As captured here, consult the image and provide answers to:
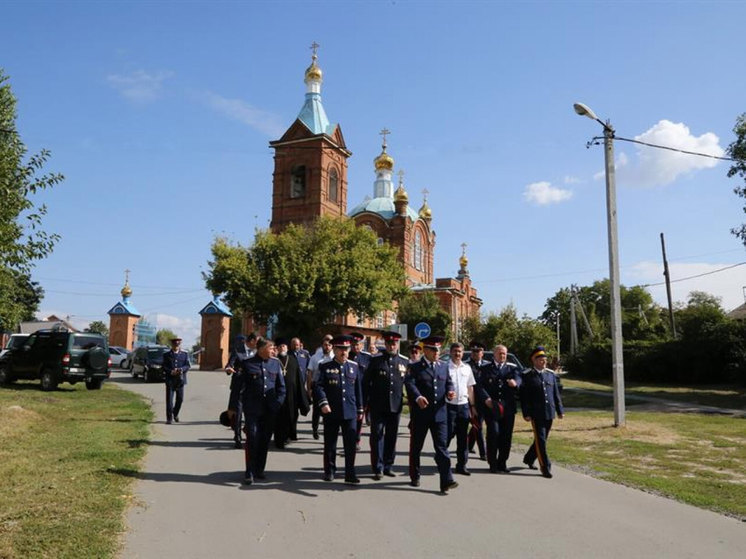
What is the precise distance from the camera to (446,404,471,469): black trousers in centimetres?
865

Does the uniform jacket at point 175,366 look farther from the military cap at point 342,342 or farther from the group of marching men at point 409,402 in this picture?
the military cap at point 342,342

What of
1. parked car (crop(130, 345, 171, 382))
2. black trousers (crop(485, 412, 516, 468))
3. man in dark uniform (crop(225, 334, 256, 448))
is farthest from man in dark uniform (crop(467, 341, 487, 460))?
parked car (crop(130, 345, 171, 382))

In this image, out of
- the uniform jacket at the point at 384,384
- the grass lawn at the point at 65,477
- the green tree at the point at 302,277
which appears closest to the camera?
the grass lawn at the point at 65,477

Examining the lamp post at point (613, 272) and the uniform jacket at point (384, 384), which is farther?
the lamp post at point (613, 272)

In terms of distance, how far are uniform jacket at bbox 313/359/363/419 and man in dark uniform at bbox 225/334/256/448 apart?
141 cm

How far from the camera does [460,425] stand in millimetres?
8773

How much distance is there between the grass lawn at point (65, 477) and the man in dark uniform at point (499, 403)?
5042 millimetres

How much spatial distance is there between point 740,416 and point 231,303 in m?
29.2

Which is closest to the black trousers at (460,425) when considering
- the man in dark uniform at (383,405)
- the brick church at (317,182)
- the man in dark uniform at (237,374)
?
the man in dark uniform at (383,405)

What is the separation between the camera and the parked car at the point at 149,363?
29.8 metres

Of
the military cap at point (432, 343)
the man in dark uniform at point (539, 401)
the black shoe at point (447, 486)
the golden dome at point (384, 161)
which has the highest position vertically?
the golden dome at point (384, 161)

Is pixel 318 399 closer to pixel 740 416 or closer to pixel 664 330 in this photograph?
pixel 740 416

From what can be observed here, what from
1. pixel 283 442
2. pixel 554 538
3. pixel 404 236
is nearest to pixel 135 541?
pixel 554 538

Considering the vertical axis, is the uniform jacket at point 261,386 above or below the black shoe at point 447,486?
above
